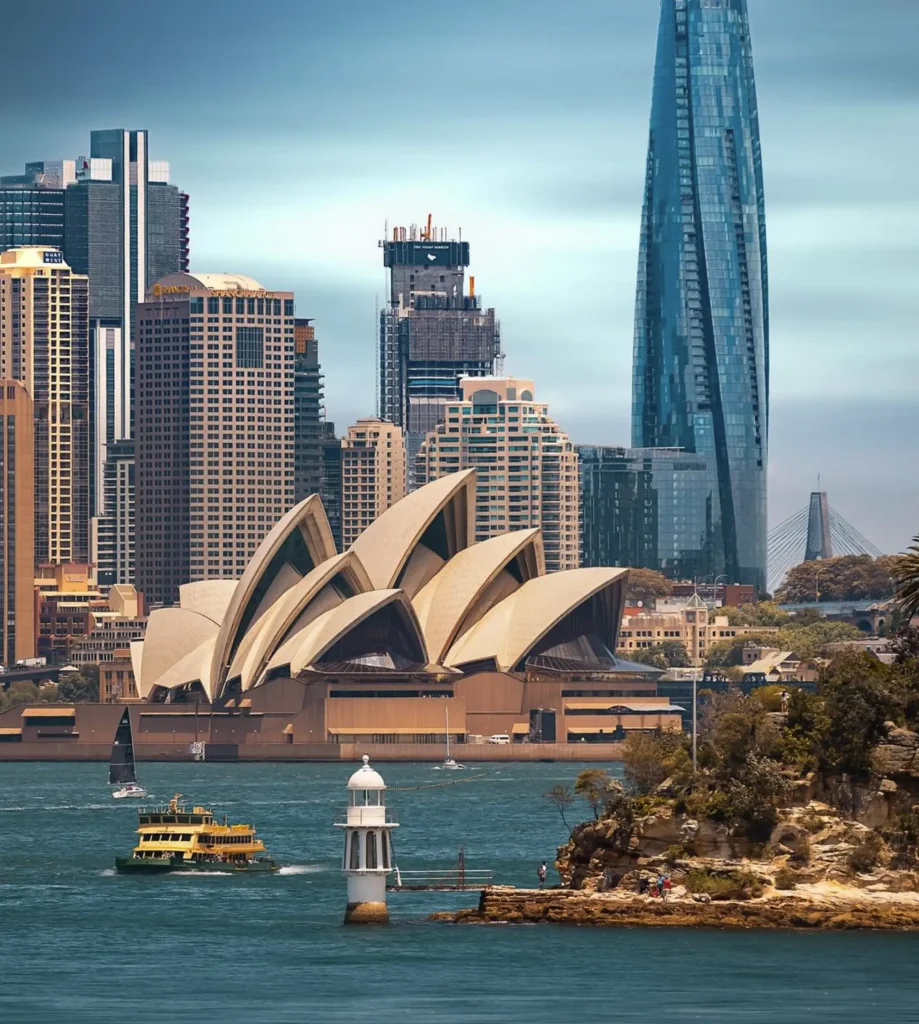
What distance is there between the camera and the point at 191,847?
80562 mm

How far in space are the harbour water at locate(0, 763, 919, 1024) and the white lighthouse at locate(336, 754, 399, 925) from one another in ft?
2.97

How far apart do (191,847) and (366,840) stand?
24771 millimetres

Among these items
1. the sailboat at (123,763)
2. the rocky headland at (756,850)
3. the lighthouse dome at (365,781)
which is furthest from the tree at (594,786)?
the sailboat at (123,763)

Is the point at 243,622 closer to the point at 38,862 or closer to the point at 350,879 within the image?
the point at 38,862

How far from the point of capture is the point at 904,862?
57.0m

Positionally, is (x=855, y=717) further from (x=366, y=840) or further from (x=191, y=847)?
(x=191, y=847)

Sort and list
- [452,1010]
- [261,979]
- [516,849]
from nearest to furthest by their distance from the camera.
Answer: [452,1010] < [261,979] < [516,849]

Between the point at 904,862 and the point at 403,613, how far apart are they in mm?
105110

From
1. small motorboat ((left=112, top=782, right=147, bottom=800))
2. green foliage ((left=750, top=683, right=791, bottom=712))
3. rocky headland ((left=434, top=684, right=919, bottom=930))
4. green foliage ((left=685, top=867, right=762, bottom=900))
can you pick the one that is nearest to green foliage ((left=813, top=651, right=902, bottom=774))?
rocky headland ((left=434, top=684, right=919, bottom=930))

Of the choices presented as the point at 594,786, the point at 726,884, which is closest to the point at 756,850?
the point at 726,884

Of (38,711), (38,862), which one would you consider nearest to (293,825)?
(38,862)

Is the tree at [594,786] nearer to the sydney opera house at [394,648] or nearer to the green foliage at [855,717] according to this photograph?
the green foliage at [855,717]

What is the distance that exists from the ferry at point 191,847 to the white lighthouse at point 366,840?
20983mm

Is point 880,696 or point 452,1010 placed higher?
point 880,696
